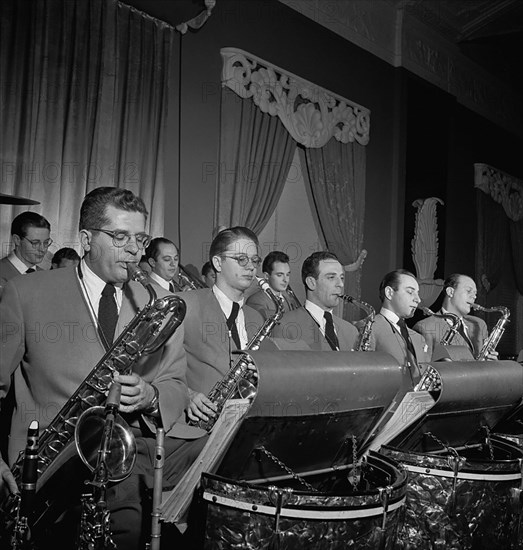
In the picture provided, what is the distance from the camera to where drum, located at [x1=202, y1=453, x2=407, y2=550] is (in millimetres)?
1942

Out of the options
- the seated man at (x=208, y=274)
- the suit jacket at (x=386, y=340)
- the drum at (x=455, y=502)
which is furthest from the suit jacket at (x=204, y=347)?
the seated man at (x=208, y=274)

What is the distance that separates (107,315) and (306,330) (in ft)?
6.24

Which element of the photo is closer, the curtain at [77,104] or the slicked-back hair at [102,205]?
the slicked-back hair at [102,205]

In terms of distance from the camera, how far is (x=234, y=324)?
348 cm

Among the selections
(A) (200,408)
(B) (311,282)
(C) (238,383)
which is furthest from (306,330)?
(C) (238,383)

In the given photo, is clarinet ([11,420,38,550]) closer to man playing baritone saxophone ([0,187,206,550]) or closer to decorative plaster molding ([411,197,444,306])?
man playing baritone saxophone ([0,187,206,550])

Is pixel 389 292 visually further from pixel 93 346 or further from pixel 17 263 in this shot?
pixel 93 346

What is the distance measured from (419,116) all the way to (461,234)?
197cm

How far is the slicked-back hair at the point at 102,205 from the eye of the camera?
236cm

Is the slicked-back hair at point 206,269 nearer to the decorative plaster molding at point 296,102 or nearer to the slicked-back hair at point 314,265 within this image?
the slicked-back hair at point 314,265

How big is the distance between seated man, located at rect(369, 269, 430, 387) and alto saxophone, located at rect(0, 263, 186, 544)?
92.4 inches

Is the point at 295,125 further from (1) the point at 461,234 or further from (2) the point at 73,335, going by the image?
(2) the point at 73,335

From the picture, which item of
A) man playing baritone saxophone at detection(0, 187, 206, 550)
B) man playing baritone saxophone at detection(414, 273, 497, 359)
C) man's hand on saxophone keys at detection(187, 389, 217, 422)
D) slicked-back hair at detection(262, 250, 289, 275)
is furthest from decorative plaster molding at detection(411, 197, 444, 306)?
man playing baritone saxophone at detection(0, 187, 206, 550)

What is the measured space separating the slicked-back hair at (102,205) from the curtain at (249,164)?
145 inches
